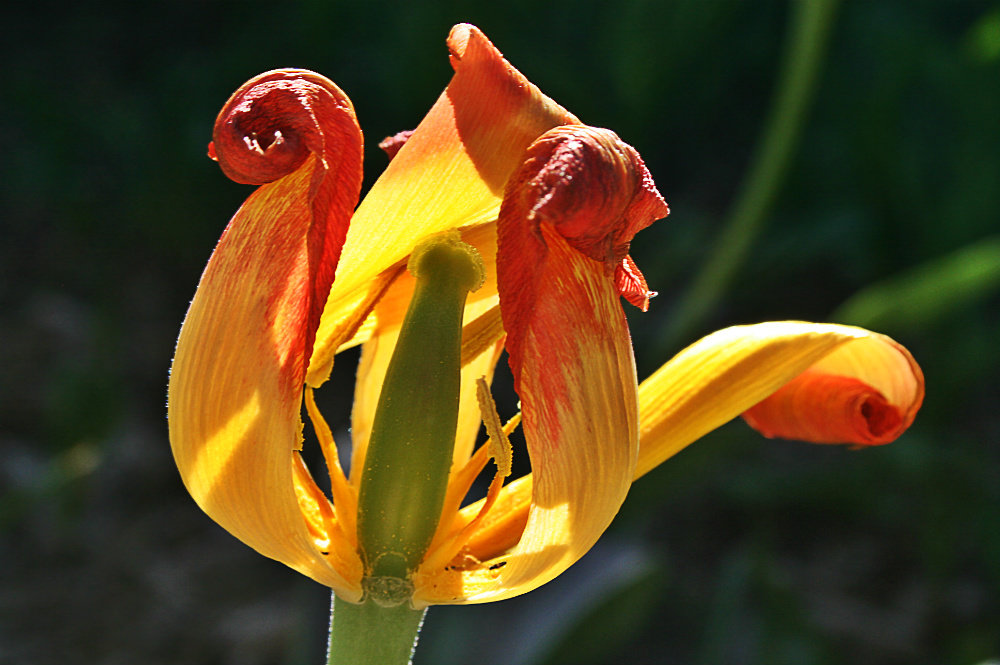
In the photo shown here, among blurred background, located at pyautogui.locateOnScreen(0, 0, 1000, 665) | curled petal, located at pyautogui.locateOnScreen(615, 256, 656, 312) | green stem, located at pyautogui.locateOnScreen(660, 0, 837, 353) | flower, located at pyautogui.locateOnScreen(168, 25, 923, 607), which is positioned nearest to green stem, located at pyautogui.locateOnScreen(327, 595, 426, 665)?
flower, located at pyautogui.locateOnScreen(168, 25, 923, 607)

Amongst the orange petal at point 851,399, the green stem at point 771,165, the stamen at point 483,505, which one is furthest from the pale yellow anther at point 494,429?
the green stem at point 771,165

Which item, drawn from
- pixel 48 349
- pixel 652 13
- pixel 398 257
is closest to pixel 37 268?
pixel 48 349

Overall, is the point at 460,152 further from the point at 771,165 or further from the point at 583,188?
the point at 771,165

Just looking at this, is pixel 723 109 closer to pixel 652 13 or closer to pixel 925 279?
pixel 652 13

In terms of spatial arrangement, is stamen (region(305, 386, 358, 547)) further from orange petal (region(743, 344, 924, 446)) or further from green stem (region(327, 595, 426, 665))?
orange petal (region(743, 344, 924, 446))

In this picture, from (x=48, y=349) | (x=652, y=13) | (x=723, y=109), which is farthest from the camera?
(x=723, y=109)
